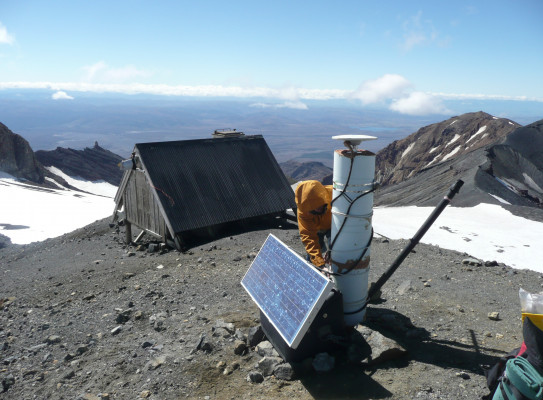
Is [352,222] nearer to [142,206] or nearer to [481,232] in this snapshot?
[142,206]

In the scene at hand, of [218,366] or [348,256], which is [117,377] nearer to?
[218,366]

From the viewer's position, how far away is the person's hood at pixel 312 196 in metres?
6.56

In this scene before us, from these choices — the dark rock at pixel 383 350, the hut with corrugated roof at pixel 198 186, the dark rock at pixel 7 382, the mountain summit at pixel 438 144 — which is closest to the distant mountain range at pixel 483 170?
the mountain summit at pixel 438 144

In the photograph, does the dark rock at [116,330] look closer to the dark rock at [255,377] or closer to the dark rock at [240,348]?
the dark rock at [240,348]

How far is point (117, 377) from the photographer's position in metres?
6.36

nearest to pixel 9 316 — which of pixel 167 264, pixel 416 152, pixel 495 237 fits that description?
pixel 167 264

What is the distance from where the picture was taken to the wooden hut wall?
16.9 m

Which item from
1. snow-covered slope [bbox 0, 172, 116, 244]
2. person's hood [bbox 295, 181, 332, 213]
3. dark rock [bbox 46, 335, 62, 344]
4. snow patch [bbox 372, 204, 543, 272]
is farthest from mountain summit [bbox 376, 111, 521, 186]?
dark rock [bbox 46, 335, 62, 344]

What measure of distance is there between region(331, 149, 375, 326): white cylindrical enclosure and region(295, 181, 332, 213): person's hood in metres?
0.39

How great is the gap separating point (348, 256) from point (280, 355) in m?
1.65

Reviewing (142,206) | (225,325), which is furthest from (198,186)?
(225,325)

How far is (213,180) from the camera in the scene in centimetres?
1781

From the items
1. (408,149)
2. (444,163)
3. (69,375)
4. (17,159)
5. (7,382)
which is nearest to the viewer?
(69,375)

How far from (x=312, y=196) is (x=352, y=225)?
31.9 inches
